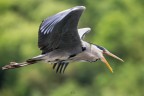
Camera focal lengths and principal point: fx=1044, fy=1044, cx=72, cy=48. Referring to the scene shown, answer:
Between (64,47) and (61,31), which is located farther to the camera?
(64,47)

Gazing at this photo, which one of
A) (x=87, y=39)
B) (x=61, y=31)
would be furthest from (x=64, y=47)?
(x=87, y=39)

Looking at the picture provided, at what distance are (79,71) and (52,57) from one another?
18.1 meters

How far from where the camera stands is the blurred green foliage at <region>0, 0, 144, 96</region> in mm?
28062

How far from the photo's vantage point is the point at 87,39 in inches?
1256

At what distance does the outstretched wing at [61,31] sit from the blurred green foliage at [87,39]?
12.3 meters

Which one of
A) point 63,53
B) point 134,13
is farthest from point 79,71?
point 63,53

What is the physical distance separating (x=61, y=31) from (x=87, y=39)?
20040mm

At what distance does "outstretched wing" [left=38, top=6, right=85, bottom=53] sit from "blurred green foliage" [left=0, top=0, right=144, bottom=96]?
40.4 ft

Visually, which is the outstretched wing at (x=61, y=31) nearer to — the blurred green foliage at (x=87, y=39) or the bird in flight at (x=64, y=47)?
the bird in flight at (x=64, y=47)

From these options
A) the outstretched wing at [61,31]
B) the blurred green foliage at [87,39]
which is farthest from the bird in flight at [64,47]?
the blurred green foliage at [87,39]

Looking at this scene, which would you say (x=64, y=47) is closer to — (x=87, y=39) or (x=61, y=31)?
(x=61, y=31)

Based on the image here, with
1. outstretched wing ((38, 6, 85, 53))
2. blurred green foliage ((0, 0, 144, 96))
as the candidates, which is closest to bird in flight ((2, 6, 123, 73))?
outstretched wing ((38, 6, 85, 53))

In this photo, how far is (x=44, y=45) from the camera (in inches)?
476

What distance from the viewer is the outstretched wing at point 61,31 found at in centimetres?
1155
